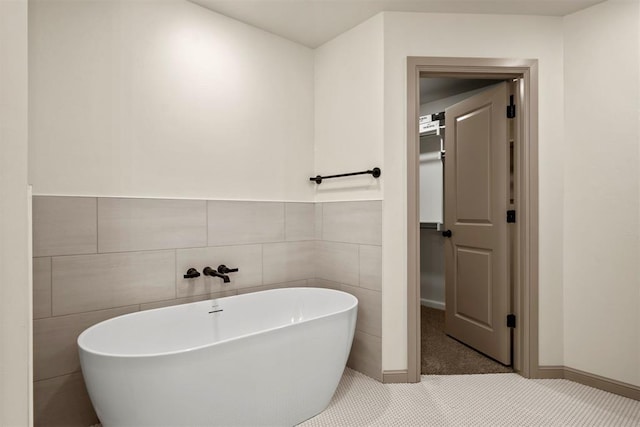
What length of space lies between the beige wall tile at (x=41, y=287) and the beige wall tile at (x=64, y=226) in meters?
0.04

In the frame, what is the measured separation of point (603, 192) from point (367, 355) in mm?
1854

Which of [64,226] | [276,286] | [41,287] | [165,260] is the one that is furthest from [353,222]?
[41,287]

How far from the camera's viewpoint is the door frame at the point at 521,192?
2404 mm

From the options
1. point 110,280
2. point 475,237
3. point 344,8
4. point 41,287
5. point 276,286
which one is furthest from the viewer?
point 475,237

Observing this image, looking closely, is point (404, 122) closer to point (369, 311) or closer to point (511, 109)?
point (511, 109)

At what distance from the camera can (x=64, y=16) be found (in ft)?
6.01

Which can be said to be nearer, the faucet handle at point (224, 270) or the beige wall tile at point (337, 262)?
the faucet handle at point (224, 270)

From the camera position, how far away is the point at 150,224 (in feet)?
6.89

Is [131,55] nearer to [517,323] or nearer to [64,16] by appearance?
[64,16]

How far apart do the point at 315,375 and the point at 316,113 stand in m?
1.96

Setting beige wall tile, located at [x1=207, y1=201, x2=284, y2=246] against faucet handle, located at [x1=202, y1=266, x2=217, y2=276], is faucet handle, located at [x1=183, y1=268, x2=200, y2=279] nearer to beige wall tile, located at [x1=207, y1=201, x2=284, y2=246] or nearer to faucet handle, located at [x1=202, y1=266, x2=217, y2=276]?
faucet handle, located at [x1=202, y1=266, x2=217, y2=276]

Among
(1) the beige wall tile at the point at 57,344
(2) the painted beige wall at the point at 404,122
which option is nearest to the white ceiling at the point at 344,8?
(2) the painted beige wall at the point at 404,122

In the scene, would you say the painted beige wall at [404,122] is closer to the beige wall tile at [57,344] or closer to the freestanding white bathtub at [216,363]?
the freestanding white bathtub at [216,363]

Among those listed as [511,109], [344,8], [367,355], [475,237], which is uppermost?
[344,8]
